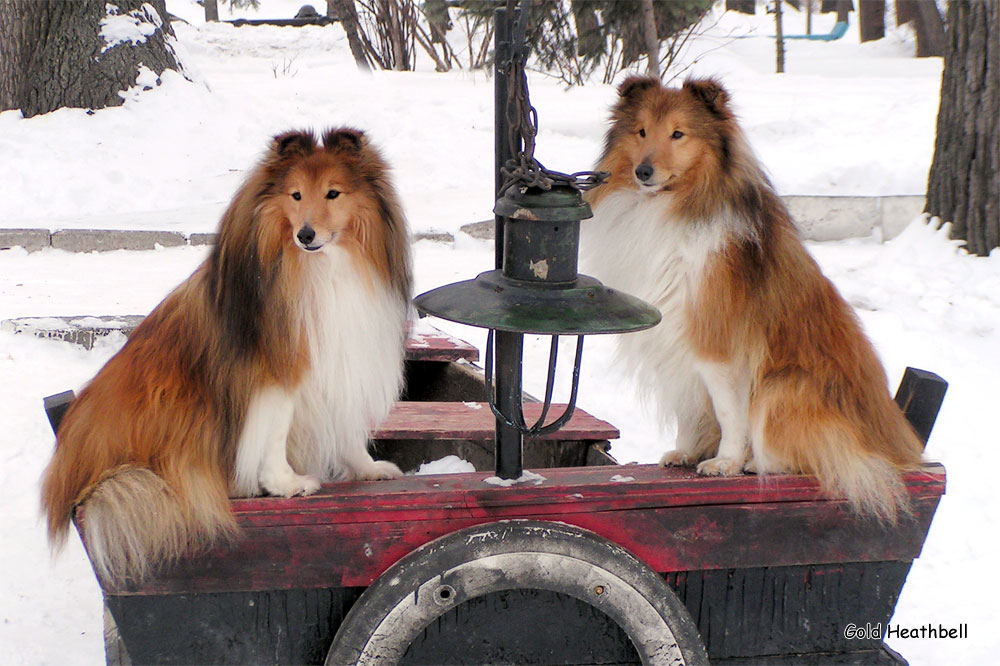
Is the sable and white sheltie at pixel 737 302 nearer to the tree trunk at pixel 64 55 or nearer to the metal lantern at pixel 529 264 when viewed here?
the metal lantern at pixel 529 264

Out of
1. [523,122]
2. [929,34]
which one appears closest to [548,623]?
[523,122]

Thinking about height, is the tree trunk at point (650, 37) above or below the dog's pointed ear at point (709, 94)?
above

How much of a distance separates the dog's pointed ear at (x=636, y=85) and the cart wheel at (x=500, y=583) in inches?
45.6

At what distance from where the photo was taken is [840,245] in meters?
6.69

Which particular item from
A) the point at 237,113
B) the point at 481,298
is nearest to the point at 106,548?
the point at 481,298

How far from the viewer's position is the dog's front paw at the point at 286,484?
216 cm

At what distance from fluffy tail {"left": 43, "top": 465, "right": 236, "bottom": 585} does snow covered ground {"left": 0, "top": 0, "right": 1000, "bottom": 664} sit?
0.82m

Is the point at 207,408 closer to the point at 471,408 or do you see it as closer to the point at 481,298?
the point at 481,298

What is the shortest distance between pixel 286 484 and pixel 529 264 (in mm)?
783

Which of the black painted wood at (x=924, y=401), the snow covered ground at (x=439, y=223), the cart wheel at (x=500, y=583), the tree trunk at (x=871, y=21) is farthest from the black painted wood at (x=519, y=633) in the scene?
the tree trunk at (x=871, y=21)

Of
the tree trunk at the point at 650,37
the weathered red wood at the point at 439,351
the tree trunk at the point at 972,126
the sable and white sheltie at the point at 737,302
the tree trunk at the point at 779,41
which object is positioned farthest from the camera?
the tree trunk at the point at 779,41

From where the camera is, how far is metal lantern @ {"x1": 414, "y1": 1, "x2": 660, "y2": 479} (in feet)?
5.77

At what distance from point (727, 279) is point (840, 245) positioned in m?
4.80

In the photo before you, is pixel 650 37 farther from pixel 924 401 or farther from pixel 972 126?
pixel 924 401
